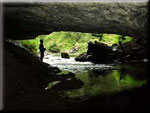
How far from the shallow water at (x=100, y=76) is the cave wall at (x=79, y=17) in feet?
5.54

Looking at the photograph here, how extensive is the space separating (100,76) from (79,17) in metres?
3.47

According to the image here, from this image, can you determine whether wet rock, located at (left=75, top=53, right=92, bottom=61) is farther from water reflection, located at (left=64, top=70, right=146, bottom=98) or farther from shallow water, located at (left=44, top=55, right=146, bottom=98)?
water reflection, located at (left=64, top=70, right=146, bottom=98)

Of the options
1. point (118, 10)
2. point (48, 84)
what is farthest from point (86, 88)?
point (118, 10)

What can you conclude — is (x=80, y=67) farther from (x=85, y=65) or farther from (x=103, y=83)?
(x=103, y=83)

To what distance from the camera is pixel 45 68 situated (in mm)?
8734

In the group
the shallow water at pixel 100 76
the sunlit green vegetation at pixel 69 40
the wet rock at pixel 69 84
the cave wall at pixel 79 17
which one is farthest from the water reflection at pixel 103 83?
the cave wall at pixel 79 17

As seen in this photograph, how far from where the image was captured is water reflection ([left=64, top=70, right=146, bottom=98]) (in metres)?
7.32

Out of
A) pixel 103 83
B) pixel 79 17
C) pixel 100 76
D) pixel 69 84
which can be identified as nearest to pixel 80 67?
pixel 100 76

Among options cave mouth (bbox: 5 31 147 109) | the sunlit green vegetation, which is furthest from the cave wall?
cave mouth (bbox: 5 31 147 109)

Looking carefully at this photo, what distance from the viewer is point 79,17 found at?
20.6ft

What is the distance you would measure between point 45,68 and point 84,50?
6.74 ft

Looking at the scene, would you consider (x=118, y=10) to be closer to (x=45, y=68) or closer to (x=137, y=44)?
(x=137, y=44)

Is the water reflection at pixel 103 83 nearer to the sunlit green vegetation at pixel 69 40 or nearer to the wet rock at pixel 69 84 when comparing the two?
the wet rock at pixel 69 84

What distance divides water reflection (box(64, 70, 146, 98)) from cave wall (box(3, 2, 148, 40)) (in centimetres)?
207
